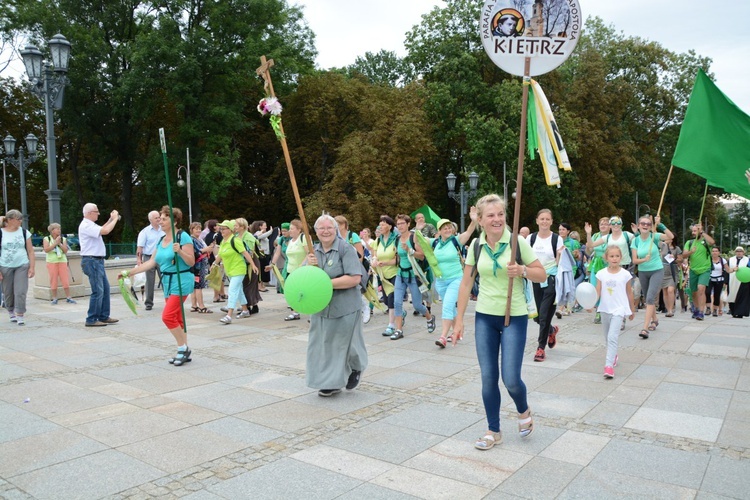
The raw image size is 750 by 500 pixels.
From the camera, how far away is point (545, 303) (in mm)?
7707

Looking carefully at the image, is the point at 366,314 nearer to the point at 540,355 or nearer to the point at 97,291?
the point at 540,355

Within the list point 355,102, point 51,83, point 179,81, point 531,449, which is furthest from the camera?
point 355,102

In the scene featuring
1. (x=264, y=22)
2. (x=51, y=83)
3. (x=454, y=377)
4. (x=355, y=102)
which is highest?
(x=264, y=22)

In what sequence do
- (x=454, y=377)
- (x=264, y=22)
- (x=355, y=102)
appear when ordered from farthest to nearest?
(x=355, y=102), (x=264, y=22), (x=454, y=377)

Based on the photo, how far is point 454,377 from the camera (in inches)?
266

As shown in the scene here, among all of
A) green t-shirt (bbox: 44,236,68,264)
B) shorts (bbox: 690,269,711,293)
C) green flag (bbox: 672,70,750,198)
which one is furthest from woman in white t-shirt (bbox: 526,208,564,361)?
green t-shirt (bbox: 44,236,68,264)

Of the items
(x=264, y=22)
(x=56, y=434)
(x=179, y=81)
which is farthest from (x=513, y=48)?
(x=264, y=22)

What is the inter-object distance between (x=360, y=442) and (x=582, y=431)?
182 cm

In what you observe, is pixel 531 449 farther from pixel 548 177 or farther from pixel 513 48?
pixel 513 48

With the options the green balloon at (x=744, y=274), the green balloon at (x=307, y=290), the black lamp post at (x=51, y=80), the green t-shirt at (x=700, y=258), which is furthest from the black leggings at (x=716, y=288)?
the black lamp post at (x=51, y=80)

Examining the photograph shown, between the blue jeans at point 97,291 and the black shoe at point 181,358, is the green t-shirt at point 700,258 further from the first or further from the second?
the blue jeans at point 97,291

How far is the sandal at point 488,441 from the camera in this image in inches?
176

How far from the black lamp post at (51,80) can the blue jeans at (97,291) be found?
3580 mm

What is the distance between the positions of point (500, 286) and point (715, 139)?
5646mm
